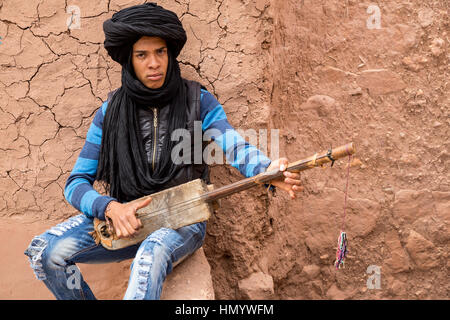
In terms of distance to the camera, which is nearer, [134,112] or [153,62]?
[153,62]

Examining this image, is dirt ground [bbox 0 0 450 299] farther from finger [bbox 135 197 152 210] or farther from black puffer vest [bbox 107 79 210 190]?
finger [bbox 135 197 152 210]

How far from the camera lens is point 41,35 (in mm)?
3072

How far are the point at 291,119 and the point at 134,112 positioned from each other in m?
1.01

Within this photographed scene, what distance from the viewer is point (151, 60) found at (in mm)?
2566

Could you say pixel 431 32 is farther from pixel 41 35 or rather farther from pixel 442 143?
pixel 41 35

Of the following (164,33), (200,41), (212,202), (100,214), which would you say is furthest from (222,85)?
(100,214)

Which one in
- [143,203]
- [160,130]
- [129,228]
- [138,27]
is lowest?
[129,228]

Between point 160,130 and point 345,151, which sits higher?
point 160,130

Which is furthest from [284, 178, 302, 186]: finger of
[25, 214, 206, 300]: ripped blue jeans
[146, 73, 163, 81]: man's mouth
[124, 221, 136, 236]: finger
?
[146, 73, 163, 81]: man's mouth

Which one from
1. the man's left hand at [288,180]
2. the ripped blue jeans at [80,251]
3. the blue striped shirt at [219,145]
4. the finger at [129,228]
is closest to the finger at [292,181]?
the man's left hand at [288,180]

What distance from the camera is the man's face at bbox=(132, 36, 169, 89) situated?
8.41 ft

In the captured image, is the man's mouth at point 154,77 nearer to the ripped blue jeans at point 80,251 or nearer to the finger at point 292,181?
the ripped blue jeans at point 80,251

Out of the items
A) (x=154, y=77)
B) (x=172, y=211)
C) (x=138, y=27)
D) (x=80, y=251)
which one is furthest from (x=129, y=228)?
(x=138, y=27)

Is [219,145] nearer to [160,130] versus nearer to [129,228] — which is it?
[160,130]
